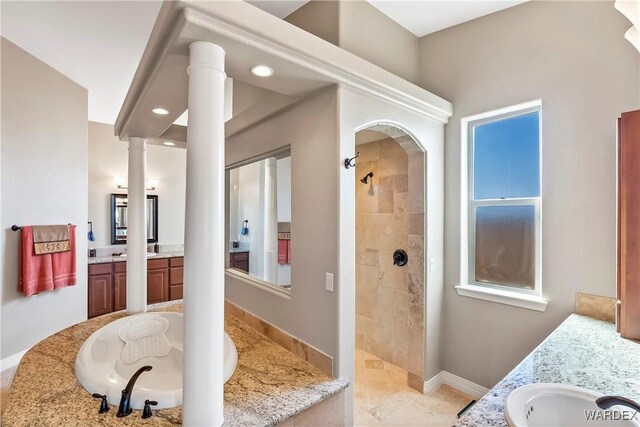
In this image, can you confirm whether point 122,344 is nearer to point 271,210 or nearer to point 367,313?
point 271,210

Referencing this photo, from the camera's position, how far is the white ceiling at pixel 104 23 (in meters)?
2.50

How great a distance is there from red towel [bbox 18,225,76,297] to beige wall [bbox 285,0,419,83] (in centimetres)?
345

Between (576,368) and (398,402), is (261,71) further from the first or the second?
(398,402)

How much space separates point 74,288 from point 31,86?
92.2 inches

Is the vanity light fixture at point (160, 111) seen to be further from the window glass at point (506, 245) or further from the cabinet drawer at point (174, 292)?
the cabinet drawer at point (174, 292)

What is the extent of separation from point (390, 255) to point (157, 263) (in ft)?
12.6

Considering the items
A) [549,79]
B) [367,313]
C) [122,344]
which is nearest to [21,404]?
[122,344]

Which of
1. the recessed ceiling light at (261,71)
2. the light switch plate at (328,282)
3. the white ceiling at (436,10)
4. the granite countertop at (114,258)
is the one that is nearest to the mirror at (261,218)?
the light switch plate at (328,282)

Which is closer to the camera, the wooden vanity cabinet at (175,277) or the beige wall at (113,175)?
the beige wall at (113,175)

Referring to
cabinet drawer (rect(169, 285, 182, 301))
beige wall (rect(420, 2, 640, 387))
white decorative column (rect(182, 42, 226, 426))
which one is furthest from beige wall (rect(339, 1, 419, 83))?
cabinet drawer (rect(169, 285, 182, 301))

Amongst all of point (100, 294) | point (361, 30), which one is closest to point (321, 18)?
point (361, 30)

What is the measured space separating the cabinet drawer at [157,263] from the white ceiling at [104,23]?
9.15ft

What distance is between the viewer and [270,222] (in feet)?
9.09

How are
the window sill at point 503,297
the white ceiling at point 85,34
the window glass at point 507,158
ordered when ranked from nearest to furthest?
the window sill at point 503,297
the window glass at point 507,158
the white ceiling at point 85,34
